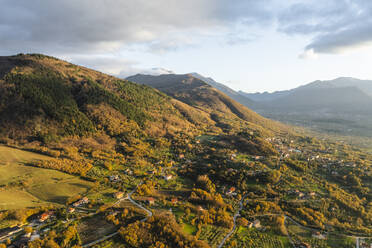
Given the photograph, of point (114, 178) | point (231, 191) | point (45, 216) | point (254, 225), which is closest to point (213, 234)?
point (254, 225)

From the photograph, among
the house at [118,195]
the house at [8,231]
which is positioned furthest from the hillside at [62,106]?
the house at [8,231]

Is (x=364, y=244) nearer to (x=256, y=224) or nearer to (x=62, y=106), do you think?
(x=256, y=224)

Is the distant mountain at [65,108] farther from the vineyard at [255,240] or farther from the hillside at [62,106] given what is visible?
the vineyard at [255,240]

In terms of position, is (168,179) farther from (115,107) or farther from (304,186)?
(115,107)

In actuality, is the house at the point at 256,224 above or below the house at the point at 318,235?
above

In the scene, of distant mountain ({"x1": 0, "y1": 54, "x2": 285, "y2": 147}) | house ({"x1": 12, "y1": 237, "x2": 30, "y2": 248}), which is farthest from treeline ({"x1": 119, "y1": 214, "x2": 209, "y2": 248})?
distant mountain ({"x1": 0, "y1": 54, "x2": 285, "y2": 147})

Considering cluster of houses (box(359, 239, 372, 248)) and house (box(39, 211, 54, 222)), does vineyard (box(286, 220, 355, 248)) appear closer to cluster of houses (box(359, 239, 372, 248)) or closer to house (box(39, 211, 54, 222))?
cluster of houses (box(359, 239, 372, 248))
